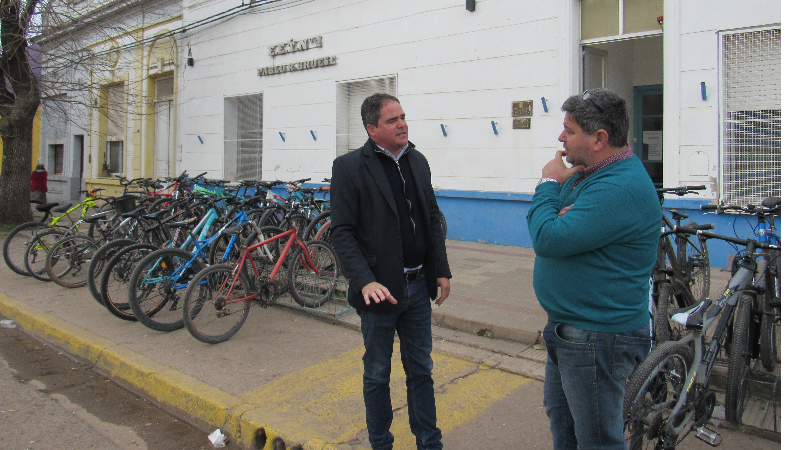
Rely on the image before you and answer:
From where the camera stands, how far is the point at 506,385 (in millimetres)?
4289

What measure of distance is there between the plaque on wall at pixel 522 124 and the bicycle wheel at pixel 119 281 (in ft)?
18.5

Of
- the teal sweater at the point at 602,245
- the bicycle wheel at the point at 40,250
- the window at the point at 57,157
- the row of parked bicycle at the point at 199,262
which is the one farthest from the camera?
the window at the point at 57,157

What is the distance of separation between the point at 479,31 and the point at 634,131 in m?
3.25

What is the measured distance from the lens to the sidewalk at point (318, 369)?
11.9ft

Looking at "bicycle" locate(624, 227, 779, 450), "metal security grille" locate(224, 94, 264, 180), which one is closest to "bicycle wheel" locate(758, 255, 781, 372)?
"bicycle" locate(624, 227, 779, 450)

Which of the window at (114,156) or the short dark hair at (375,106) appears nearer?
the short dark hair at (375,106)

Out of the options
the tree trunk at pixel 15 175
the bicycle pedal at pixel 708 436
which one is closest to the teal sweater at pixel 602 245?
the bicycle pedal at pixel 708 436

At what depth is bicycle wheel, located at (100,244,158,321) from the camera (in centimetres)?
586

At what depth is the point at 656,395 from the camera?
291cm

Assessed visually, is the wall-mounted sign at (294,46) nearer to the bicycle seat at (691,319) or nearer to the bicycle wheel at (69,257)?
the bicycle wheel at (69,257)

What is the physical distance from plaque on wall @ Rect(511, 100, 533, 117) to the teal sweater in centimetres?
694

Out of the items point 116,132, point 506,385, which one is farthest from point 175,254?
point 116,132
